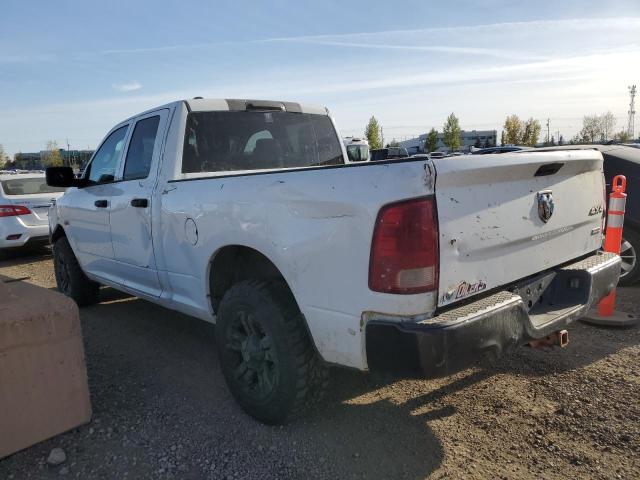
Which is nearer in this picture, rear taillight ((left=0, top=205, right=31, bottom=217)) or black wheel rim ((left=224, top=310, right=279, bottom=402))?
black wheel rim ((left=224, top=310, right=279, bottom=402))

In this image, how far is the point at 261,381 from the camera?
9.66ft

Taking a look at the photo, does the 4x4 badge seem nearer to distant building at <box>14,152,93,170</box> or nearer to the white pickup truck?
the white pickup truck

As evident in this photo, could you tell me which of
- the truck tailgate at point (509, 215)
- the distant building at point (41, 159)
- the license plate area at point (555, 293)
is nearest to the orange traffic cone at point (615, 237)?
the truck tailgate at point (509, 215)

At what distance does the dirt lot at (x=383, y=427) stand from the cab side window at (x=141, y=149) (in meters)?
1.57

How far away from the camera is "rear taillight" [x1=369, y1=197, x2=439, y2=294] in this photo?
7.12ft

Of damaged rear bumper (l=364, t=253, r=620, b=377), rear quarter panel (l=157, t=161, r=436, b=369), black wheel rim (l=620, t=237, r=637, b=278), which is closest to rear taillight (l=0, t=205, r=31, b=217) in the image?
rear quarter panel (l=157, t=161, r=436, b=369)

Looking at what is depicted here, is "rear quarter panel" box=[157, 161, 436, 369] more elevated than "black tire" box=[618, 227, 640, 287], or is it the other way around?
"rear quarter panel" box=[157, 161, 436, 369]

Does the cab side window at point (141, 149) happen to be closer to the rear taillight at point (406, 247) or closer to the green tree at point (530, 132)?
the rear taillight at point (406, 247)

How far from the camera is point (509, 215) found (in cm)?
253

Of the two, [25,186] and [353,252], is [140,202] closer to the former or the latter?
Result: [353,252]

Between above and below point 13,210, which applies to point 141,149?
above

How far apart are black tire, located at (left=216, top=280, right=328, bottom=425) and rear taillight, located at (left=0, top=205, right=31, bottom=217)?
7633 mm

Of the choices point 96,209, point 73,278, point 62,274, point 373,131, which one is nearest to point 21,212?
point 62,274

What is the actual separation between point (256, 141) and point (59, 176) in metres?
2.08
